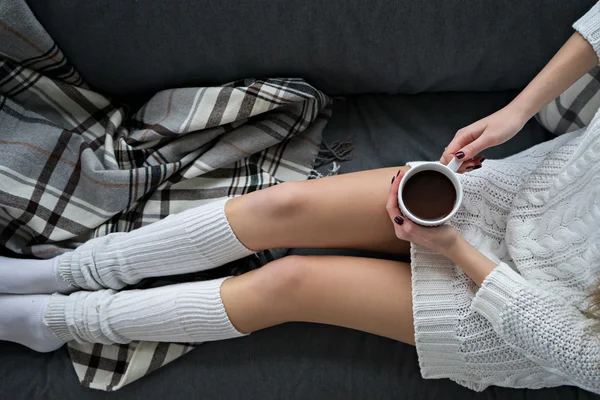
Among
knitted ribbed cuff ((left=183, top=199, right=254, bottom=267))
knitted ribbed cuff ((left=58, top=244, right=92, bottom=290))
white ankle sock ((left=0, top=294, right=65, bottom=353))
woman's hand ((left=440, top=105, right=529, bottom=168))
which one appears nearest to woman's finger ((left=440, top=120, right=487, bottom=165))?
woman's hand ((left=440, top=105, right=529, bottom=168))

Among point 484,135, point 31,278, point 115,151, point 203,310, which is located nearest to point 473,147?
point 484,135

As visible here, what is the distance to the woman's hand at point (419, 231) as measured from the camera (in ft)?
2.55

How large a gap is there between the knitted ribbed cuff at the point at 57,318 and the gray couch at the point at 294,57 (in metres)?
0.10

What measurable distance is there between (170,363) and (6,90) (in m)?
0.66

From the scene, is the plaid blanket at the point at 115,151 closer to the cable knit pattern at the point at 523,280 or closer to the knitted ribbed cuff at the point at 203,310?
the knitted ribbed cuff at the point at 203,310

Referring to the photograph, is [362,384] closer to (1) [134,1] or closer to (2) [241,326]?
(2) [241,326]

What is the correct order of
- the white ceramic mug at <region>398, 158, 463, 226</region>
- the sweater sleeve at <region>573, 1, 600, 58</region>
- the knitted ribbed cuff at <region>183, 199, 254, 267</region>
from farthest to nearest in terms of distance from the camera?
1. the knitted ribbed cuff at <region>183, 199, 254, 267</region>
2. the sweater sleeve at <region>573, 1, 600, 58</region>
3. the white ceramic mug at <region>398, 158, 463, 226</region>

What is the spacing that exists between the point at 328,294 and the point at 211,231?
0.79ft

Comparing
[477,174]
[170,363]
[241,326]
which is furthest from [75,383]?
[477,174]

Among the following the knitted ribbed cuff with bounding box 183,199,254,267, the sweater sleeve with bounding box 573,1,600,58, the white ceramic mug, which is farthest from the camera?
the knitted ribbed cuff with bounding box 183,199,254,267

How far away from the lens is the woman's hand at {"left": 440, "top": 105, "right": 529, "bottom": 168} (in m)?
0.81

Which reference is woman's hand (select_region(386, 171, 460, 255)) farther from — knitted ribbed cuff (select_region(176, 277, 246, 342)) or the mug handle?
knitted ribbed cuff (select_region(176, 277, 246, 342))

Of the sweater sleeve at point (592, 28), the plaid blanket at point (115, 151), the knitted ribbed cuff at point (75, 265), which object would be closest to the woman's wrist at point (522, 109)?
the sweater sleeve at point (592, 28)

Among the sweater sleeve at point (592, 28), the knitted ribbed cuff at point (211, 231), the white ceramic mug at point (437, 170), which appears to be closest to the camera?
the white ceramic mug at point (437, 170)
